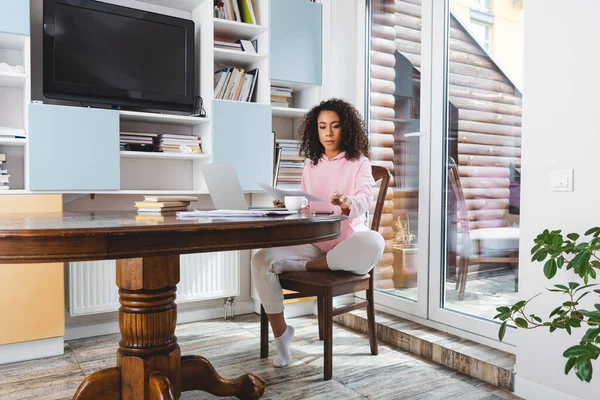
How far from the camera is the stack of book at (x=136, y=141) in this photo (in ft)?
8.85

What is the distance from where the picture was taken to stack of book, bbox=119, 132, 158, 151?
8.85ft

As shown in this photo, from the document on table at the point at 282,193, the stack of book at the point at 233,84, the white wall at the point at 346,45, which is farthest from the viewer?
the white wall at the point at 346,45

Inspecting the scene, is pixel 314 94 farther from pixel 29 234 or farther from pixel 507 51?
pixel 29 234

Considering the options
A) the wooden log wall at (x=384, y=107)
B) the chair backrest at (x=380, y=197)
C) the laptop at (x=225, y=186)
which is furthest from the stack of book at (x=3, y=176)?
the wooden log wall at (x=384, y=107)

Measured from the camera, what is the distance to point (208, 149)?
2.90 m

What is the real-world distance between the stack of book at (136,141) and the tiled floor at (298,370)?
1.11 m

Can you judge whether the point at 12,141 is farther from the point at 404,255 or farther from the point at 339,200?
the point at 404,255

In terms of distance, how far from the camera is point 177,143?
2812mm

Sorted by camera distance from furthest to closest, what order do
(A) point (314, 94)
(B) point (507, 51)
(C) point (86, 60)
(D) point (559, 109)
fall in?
1. (A) point (314, 94)
2. (C) point (86, 60)
3. (B) point (507, 51)
4. (D) point (559, 109)

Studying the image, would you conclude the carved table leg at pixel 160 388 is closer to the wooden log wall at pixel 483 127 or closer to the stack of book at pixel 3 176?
the stack of book at pixel 3 176

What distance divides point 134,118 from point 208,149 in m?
0.45

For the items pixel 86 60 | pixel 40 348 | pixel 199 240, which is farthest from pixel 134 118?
pixel 199 240

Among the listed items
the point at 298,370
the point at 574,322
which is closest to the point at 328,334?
the point at 298,370

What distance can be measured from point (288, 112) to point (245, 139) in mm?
455
